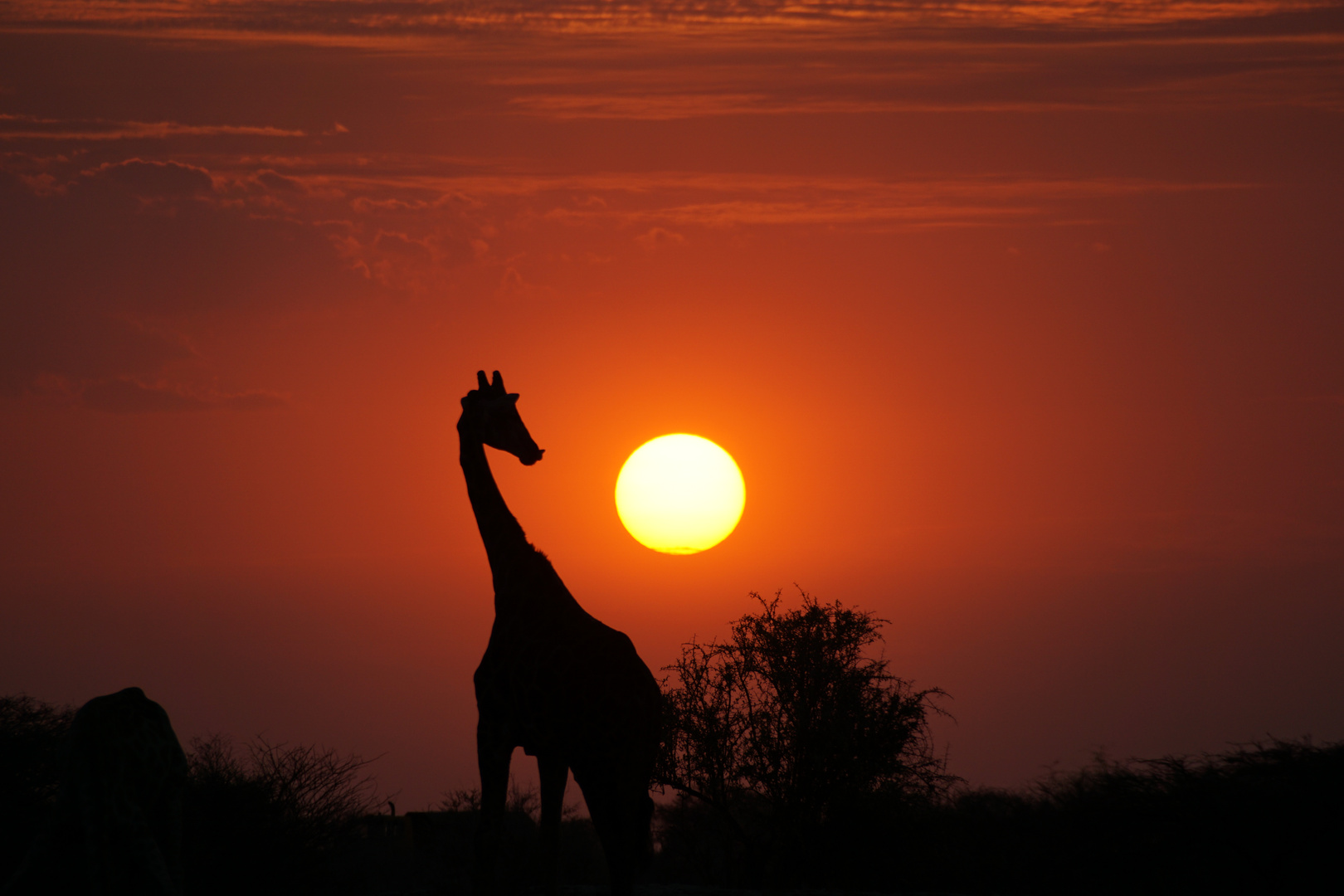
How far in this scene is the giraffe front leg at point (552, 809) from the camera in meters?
11.2

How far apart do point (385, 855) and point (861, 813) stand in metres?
12.5

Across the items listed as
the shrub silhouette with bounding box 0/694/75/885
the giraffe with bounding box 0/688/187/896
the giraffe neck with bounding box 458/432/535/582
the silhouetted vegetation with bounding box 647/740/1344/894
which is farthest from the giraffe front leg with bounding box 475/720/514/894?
the silhouetted vegetation with bounding box 647/740/1344/894

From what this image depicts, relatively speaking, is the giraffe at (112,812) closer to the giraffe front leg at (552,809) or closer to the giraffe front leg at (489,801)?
the giraffe front leg at (489,801)

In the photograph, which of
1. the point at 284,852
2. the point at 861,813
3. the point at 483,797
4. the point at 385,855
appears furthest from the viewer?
the point at 385,855

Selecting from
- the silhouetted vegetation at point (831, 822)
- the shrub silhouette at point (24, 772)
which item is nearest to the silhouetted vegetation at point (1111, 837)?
the silhouetted vegetation at point (831, 822)

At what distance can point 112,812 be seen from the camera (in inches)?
340

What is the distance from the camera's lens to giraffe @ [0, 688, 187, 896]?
838 cm

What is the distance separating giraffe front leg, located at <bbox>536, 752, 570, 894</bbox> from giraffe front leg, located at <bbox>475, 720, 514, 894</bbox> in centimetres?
45

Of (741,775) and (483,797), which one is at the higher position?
(741,775)

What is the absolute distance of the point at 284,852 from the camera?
18.2 m

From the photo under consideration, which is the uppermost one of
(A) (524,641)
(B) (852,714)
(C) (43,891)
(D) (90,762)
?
(B) (852,714)

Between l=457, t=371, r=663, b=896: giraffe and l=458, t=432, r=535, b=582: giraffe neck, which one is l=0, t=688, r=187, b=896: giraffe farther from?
l=458, t=432, r=535, b=582: giraffe neck

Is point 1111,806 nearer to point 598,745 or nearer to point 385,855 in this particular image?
point 598,745

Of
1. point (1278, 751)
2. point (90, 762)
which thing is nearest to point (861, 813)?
point (1278, 751)
